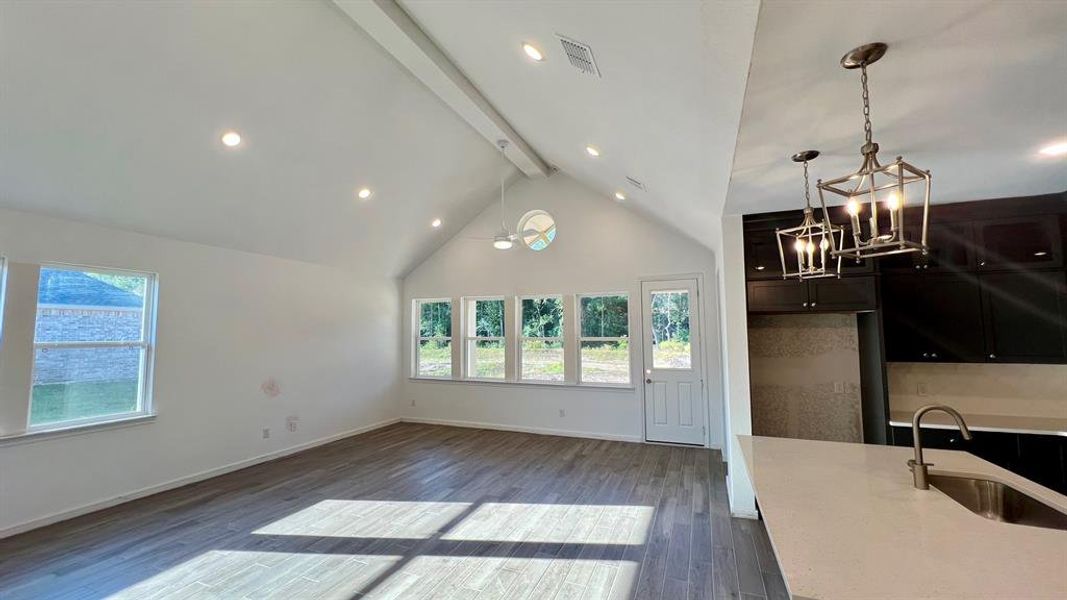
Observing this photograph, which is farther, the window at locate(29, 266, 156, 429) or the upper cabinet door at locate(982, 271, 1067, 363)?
the window at locate(29, 266, 156, 429)

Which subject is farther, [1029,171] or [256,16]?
[256,16]

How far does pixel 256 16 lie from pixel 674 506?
5.00 m

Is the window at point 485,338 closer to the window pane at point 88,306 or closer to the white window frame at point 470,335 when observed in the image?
the white window frame at point 470,335

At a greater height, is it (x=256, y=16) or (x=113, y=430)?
(x=256, y=16)

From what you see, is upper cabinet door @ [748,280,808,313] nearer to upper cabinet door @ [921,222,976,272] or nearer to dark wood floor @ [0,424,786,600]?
upper cabinet door @ [921,222,976,272]

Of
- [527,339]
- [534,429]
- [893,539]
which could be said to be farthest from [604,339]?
[893,539]

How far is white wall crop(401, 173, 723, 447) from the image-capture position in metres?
5.74

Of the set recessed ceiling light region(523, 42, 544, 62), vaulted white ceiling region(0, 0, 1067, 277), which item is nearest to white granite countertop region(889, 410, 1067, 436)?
vaulted white ceiling region(0, 0, 1067, 277)

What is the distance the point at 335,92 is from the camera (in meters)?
3.70

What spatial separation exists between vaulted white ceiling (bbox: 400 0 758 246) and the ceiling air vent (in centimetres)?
4

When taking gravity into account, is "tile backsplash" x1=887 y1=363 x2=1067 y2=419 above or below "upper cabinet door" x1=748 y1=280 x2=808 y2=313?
below

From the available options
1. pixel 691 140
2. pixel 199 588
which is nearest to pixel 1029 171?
pixel 691 140

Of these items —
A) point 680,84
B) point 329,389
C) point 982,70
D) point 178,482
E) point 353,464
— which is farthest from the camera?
point 329,389

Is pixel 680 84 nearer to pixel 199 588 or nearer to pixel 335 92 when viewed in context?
pixel 335 92
